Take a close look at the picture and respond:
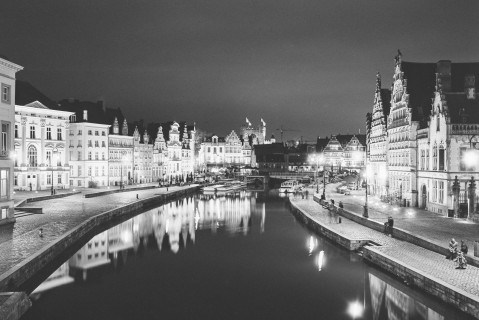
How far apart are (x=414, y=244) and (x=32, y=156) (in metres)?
49.0

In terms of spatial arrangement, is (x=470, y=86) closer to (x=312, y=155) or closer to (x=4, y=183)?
(x=4, y=183)

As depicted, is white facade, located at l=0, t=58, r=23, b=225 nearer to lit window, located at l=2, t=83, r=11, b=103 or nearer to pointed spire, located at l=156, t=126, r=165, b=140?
lit window, located at l=2, t=83, r=11, b=103

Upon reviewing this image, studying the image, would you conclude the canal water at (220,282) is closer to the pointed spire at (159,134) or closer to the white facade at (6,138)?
the white facade at (6,138)

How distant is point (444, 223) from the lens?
30.9 meters

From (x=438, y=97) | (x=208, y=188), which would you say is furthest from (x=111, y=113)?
(x=438, y=97)

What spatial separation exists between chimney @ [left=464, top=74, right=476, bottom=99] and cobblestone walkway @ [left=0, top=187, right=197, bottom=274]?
32.0m

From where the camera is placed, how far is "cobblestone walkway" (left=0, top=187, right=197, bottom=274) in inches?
857

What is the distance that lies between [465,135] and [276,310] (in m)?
23.6

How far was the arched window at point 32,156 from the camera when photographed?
57.9m

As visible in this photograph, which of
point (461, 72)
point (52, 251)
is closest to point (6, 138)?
point (52, 251)

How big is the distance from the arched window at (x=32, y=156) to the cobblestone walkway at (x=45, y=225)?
12039 millimetres

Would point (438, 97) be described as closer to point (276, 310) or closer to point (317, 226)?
point (317, 226)

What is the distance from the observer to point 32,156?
191 ft

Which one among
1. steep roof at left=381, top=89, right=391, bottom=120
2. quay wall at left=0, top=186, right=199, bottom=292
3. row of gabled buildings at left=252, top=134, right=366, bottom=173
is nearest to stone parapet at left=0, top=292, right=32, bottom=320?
quay wall at left=0, top=186, right=199, bottom=292
